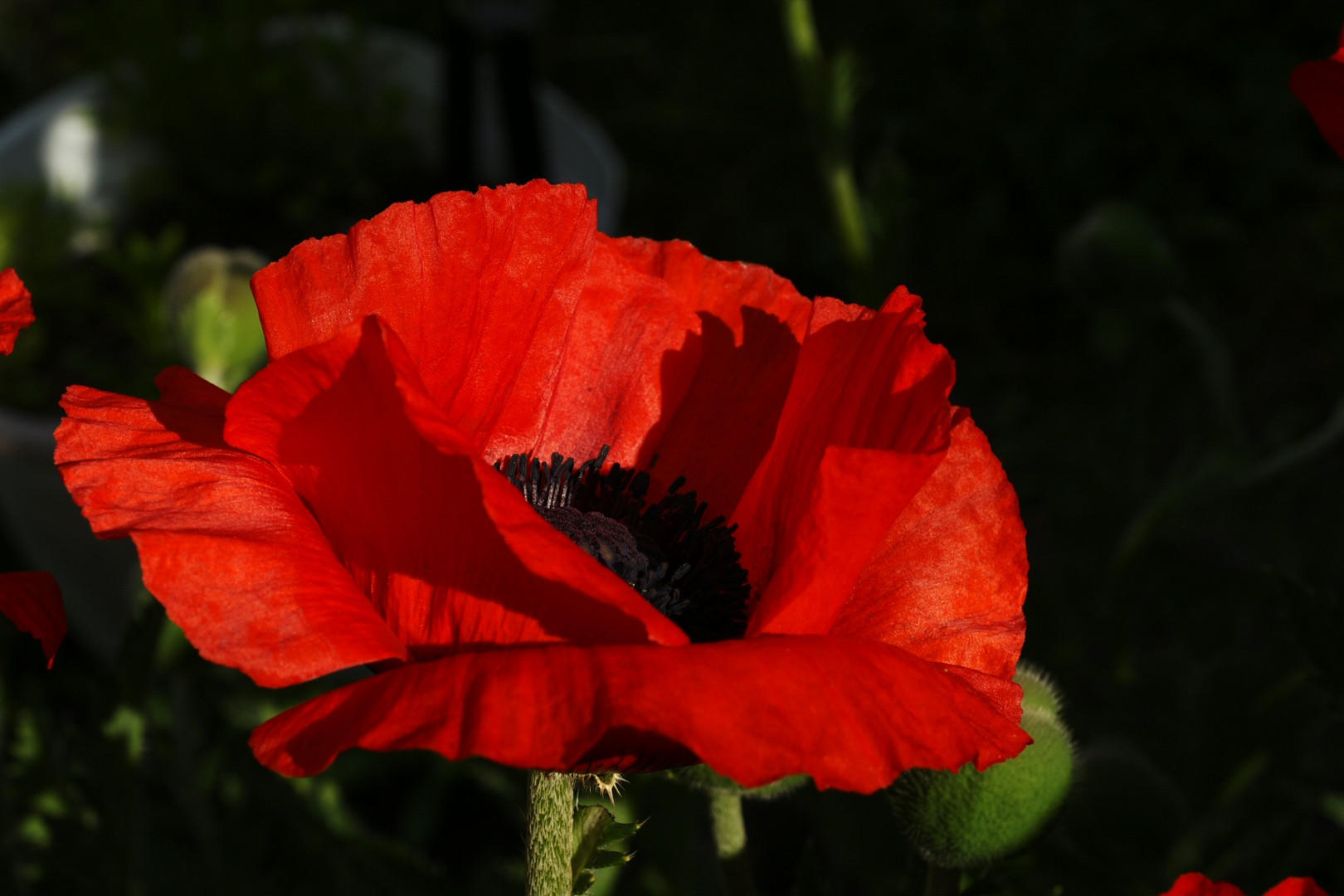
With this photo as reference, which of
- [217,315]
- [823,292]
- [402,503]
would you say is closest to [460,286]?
[402,503]

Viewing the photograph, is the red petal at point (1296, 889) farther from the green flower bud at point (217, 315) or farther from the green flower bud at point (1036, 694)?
the green flower bud at point (217, 315)

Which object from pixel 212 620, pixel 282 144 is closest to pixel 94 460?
pixel 212 620

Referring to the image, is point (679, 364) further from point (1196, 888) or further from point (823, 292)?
point (823, 292)

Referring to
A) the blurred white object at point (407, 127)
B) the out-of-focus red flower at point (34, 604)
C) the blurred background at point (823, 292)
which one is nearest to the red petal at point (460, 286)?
the out-of-focus red flower at point (34, 604)

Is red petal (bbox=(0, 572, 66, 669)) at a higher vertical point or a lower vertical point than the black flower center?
higher

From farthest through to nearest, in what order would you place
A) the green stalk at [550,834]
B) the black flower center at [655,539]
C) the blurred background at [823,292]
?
Answer: the blurred background at [823,292], the black flower center at [655,539], the green stalk at [550,834]

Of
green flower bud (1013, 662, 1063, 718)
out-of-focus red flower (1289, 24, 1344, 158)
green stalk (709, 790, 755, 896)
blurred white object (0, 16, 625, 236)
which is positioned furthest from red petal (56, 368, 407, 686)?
blurred white object (0, 16, 625, 236)

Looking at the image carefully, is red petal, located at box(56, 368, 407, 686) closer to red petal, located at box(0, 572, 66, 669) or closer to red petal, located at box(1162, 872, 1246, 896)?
red petal, located at box(0, 572, 66, 669)
